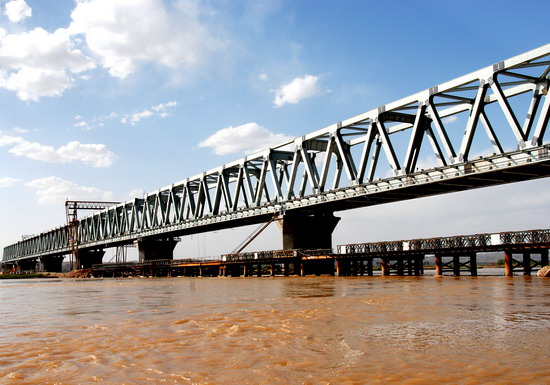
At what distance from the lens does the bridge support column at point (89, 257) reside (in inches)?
5719

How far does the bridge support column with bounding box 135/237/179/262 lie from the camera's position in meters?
106

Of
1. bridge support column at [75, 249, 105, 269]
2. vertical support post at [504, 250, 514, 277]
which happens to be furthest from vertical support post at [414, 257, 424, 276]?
bridge support column at [75, 249, 105, 269]

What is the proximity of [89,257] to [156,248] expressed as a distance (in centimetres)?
4963

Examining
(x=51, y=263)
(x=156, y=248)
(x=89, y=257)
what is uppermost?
(x=156, y=248)

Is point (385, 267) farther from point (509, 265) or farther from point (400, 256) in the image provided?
point (509, 265)

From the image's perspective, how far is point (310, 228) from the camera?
61.1 metres

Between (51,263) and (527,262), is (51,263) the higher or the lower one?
the lower one

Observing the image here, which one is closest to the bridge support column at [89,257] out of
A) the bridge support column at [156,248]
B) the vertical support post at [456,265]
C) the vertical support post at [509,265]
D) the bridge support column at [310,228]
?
the bridge support column at [156,248]

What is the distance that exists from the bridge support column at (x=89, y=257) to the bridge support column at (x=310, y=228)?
324 ft

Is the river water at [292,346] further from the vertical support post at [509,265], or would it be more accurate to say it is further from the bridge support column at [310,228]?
the bridge support column at [310,228]

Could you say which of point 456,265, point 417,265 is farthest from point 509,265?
point 417,265

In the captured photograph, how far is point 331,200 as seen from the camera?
53.8 metres

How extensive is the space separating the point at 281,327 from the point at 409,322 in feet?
11.0

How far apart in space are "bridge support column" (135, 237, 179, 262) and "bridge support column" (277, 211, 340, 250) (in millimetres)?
52325
